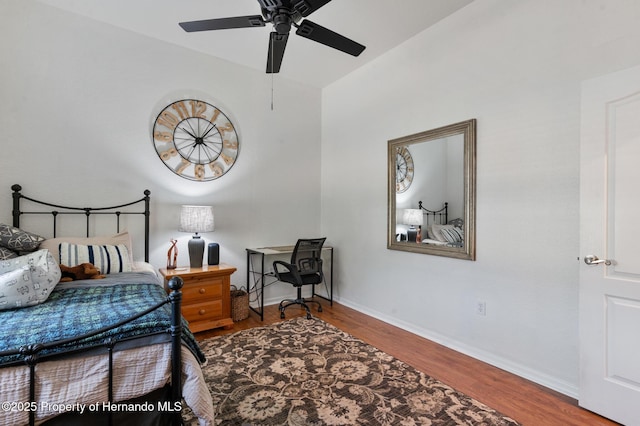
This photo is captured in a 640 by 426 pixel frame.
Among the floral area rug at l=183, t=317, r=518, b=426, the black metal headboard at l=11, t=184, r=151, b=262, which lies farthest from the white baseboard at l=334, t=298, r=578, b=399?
the black metal headboard at l=11, t=184, r=151, b=262

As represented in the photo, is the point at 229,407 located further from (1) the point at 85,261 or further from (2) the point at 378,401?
(1) the point at 85,261

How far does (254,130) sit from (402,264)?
2372mm

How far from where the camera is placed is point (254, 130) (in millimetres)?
3871

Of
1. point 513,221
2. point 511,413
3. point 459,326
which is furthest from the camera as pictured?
point 459,326

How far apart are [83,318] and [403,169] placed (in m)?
2.85

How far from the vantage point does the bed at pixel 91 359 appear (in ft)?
3.66

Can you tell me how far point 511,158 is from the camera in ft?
7.77

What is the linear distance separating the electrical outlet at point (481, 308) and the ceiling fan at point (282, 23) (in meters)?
2.20

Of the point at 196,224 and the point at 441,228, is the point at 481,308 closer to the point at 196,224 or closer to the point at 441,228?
the point at 441,228

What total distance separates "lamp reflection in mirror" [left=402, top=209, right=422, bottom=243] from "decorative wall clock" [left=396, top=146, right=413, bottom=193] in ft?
0.84

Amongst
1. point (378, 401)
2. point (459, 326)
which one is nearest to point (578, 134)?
point (459, 326)

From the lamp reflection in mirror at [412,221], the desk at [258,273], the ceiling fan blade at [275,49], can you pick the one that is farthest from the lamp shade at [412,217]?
the ceiling fan blade at [275,49]

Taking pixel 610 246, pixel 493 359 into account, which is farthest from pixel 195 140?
pixel 610 246

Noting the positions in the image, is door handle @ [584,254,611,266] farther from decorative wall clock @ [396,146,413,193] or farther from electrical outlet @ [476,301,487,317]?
decorative wall clock @ [396,146,413,193]
